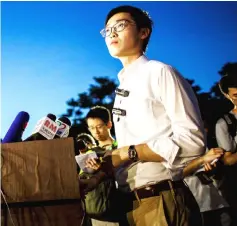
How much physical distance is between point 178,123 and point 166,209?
17.6 inches

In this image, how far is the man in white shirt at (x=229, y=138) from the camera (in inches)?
147

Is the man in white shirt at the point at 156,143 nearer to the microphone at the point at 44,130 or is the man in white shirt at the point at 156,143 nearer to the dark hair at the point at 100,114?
the microphone at the point at 44,130

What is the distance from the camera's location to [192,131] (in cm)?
173

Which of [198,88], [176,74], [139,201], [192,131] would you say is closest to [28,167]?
[139,201]

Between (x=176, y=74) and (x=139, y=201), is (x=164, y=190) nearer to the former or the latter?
(x=139, y=201)

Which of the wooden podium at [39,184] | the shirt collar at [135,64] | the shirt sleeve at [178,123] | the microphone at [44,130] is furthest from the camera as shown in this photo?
the shirt collar at [135,64]

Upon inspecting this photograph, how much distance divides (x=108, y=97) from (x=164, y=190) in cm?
2078

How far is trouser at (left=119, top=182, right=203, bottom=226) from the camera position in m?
1.75

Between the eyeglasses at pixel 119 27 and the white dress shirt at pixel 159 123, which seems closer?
the white dress shirt at pixel 159 123

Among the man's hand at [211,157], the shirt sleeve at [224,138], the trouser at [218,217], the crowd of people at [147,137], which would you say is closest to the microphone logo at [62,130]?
the crowd of people at [147,137]

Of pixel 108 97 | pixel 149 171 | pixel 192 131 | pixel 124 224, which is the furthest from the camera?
pixel 108 97

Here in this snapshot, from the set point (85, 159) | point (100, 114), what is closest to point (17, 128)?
point (85, 159)

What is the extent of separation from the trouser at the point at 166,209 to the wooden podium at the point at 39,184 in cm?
49

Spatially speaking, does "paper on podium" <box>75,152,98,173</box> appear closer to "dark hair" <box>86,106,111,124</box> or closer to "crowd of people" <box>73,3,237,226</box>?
"crowd of people" <box>73,3,237,226</box>
